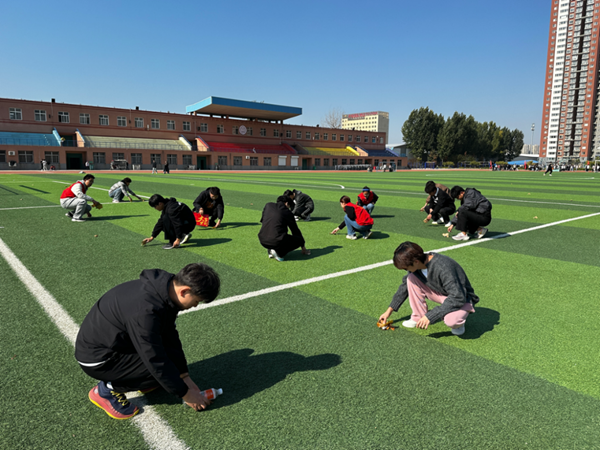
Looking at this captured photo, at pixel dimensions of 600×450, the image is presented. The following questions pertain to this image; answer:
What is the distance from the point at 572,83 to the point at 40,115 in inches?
6002

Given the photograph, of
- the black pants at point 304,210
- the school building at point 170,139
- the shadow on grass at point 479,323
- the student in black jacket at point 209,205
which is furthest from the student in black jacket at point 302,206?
the school building at point 170,139

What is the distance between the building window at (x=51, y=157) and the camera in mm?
56188

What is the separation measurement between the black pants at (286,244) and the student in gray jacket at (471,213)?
3916mm

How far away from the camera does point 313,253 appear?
7746 millimetres

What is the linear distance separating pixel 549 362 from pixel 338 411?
2.11 metres

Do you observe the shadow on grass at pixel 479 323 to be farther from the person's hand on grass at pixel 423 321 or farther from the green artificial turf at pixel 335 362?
the person's hand on grass at pixel 423 321

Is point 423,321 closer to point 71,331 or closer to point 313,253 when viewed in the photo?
point 71,331

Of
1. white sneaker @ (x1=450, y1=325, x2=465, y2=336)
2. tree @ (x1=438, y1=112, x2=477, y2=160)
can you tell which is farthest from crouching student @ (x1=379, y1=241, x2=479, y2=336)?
tree @ (x1=438, y1=112, x2=477, y2=160)

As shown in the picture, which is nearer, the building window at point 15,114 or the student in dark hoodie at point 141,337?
the student in dark hoodie at point 141,337

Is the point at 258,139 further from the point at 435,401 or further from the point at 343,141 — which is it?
the point at 435,401

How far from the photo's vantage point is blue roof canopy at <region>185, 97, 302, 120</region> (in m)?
70.0

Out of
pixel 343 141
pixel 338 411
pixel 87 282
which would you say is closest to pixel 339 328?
pixel 338 411

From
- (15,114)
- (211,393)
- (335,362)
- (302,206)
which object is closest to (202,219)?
(302,206)

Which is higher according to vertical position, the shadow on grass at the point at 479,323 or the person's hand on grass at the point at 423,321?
the person's hand on grass at the point at 423,321
